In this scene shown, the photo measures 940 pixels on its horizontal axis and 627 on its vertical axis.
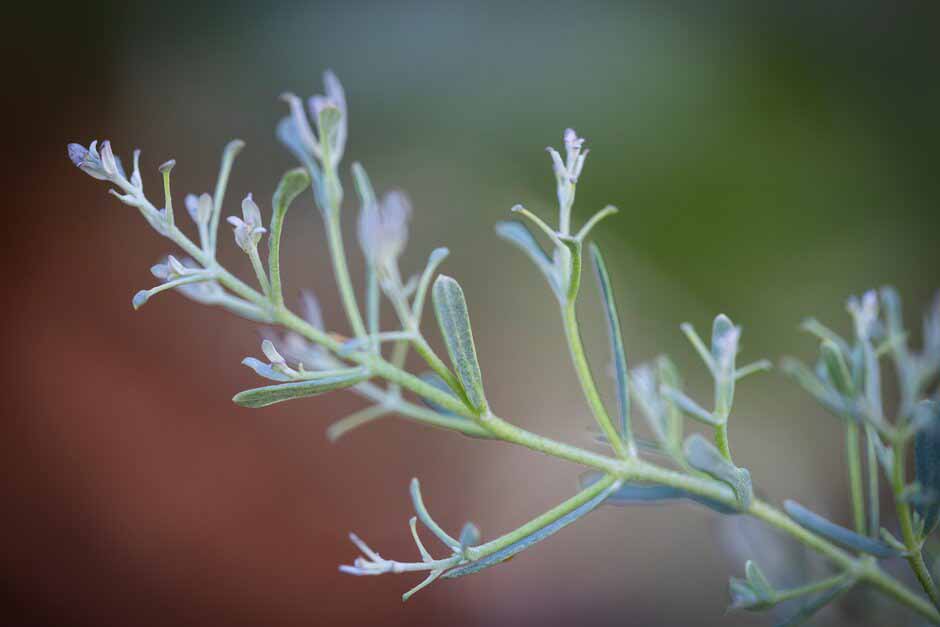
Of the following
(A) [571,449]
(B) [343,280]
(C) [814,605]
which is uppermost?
(B) [343,280]

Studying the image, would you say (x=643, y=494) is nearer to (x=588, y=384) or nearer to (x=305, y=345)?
(x=588, y=384)

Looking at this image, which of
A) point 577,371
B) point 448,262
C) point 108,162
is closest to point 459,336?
point 577,371

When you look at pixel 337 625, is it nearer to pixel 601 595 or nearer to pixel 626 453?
pixel 601 595

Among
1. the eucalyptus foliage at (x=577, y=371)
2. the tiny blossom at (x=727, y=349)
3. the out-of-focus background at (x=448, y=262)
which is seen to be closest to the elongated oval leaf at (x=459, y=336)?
the eucalyptus foliage at (x=577, y=371)

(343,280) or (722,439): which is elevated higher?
(343,280)

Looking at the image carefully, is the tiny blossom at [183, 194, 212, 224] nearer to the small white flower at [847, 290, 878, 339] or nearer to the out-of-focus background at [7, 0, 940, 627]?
the small white flower at [847, 290, 878, 339]

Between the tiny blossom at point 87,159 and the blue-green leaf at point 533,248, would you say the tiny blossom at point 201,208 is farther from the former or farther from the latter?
the blue-green leaf at point 533,248
